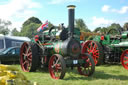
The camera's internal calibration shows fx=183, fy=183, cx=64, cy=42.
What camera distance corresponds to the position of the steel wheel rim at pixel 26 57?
25.0 ft

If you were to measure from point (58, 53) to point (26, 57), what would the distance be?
1.95 m

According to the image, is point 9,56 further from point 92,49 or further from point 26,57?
point 92,49

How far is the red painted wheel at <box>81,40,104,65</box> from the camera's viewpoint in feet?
29.7

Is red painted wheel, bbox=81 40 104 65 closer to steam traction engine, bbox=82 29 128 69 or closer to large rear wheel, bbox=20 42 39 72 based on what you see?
steam traction engine, bbox=82 29 128 69

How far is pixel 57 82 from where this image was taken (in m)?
5.27

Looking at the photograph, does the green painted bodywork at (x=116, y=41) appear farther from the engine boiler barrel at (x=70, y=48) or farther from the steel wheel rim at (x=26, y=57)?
the steel wheel rim at (x=26, y=57)

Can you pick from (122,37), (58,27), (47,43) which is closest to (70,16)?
(58,27)

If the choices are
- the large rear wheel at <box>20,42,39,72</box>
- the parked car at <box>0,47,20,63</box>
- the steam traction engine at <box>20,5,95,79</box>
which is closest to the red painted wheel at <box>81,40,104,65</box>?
the steam traction engine at <box>20,5,95,79</box>

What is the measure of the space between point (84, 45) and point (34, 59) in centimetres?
382

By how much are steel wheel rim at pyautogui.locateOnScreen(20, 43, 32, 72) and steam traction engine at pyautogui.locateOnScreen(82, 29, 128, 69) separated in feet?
11.2

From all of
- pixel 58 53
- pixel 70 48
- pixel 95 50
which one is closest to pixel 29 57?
pixel 58 53

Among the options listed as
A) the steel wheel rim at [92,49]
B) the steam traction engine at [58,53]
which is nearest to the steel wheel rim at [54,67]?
the steam traction engine at [58,53]

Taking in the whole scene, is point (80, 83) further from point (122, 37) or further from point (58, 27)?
point (122, 37)

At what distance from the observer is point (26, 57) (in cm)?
784
